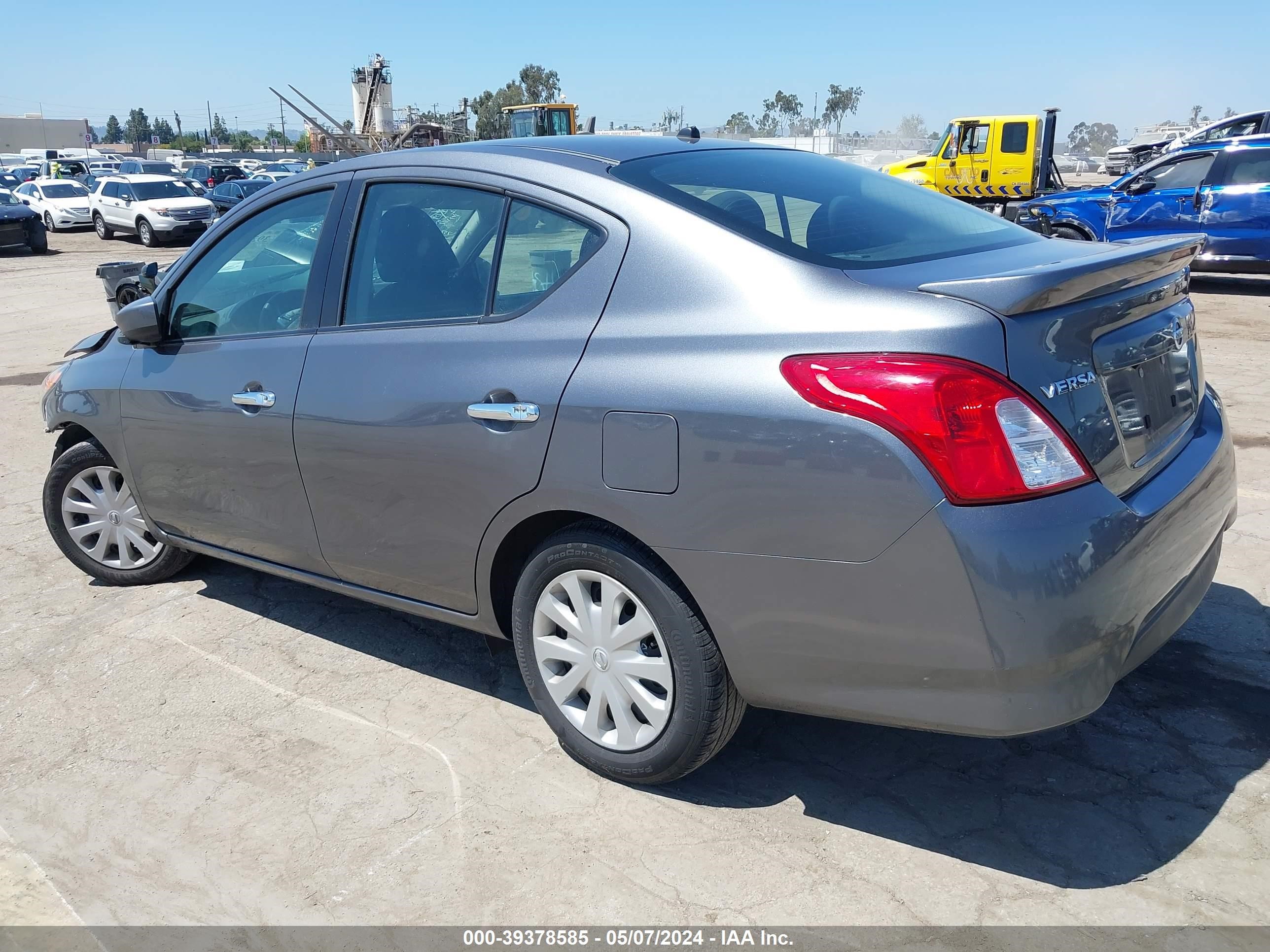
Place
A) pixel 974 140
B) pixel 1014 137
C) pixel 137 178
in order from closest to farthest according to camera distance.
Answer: pixel 1014 137
pixel 974 140
pixel 137 178

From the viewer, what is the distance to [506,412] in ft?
9.42

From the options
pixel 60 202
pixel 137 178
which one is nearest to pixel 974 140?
pixel 137 178

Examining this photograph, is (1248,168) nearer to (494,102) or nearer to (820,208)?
(820,208)

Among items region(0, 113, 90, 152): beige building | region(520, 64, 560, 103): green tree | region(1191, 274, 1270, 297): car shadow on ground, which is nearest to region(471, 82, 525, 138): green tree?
region(520, 64, 560, 103): green tree

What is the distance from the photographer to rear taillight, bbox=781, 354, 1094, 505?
224 centimetres

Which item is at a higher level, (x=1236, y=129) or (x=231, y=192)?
(x=1236, y=129)

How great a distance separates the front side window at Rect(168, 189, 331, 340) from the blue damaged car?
10.2 meters

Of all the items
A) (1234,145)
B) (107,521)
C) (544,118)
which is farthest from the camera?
(544,118)

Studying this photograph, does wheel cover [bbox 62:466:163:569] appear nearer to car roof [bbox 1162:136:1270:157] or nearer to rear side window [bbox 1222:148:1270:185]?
rear side window [bbox 1222:148:1270:185]

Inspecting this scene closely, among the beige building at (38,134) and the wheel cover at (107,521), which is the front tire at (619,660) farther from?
the beige building at (38,134)

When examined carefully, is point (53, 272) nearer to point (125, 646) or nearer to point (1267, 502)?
point (125, 646)

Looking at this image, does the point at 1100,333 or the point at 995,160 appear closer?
the point at 1100,333

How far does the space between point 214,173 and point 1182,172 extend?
3477 cm

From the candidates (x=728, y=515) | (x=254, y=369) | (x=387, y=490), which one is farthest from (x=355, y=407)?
(x=728, y=515)
